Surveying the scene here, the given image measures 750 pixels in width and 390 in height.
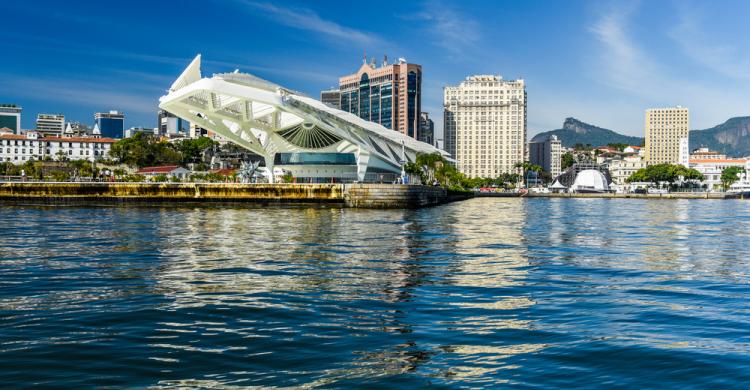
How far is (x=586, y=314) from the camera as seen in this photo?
1424cm

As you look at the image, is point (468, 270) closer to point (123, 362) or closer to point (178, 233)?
point (123, 362)

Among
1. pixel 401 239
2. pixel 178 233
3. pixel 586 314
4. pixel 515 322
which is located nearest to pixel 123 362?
pixel 515 322

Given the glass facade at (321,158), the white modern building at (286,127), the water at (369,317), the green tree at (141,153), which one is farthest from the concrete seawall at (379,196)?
the green tree at (141,153)

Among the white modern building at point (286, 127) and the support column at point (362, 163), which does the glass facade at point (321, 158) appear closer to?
the white modern building at point (286, 127)

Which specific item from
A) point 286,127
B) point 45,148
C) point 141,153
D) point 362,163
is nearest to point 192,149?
point 141,153

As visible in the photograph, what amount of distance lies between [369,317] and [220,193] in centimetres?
6505

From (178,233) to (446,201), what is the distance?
79257mm

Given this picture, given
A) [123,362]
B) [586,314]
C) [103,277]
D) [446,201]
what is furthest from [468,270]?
[446,201]

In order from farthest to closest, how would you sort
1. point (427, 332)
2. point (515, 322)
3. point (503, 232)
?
point (503, 232), point (515, 322), point (427, 332)

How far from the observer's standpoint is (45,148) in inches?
6954

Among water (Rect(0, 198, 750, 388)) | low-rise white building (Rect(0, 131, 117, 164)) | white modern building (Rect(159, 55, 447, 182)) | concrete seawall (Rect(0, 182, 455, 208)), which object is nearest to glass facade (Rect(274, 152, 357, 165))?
white modern building (Rect(159, 55, 447, 182))

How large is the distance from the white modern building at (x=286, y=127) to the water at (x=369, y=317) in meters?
50.7

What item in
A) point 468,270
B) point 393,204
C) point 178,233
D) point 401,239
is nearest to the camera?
point 468,270

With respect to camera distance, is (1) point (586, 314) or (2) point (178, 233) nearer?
(1) point (586, 314)
